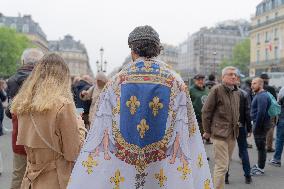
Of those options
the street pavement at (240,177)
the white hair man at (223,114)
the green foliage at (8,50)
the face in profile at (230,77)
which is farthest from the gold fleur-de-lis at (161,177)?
the green foliage at (8,50)

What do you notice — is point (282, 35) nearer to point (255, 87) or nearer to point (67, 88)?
point (255, 87)

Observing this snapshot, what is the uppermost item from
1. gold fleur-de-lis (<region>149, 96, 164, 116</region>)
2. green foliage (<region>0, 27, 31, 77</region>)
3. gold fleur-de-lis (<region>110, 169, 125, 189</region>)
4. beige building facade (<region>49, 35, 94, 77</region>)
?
beige building facade (<region>49, 35, 94, 77</region>)

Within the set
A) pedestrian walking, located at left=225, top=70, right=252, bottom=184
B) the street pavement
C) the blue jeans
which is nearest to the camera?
pedestrian walking, located at left=225, top=70, right=252, bottom=184

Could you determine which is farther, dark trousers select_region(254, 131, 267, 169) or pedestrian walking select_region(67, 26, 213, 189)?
dark trousers select_region(254, 131, 267, 169)

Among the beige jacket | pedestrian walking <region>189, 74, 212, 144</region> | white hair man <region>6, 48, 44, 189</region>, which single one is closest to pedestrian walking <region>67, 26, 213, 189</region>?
the beige jacket

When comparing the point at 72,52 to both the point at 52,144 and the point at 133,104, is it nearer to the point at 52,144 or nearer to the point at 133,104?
the point at 52,144

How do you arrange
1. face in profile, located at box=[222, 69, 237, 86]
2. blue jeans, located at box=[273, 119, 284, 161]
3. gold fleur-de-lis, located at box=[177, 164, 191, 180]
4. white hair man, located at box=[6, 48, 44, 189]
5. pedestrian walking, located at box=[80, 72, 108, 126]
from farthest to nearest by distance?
1. blue jeans, located at box=[273, 119, 284, 161]
2. pedestrian walking, located at box=[80, 72, 108, 126]
3. face in profile, located at box=[222, 69, 237, 86]
4. white hair man, located at box=[6, 48, 44, 189]
5. gold fleur-de-lis, located at box=[177, 164, 191, 180]

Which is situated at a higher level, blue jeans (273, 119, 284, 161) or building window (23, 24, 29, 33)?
building window (23, 24, 29, 33)

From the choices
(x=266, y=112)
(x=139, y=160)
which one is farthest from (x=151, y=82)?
(x=266, y=112)

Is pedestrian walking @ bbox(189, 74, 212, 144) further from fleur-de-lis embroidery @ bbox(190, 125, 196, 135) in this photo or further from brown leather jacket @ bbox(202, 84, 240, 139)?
fleur-de-lis embroidery @ bbox(190, 125, 196, 135)

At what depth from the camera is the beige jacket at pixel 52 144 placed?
3811 millimetres

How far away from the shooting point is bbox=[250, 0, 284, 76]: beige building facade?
84125 millimetres

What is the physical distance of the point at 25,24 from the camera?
454 feet

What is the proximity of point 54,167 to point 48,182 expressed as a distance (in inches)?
4.7
